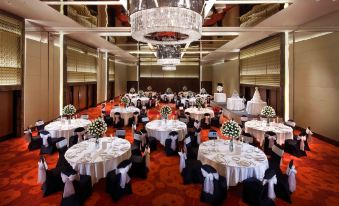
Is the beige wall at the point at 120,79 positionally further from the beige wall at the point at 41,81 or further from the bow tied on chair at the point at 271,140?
the bow tied on chair at the point at 271,140

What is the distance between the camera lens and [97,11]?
53.4 ft

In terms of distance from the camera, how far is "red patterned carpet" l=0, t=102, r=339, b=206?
438 cm

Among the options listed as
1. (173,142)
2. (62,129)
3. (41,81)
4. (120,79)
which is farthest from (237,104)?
(120,79)

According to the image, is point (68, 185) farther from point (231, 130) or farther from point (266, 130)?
point (266, 130)

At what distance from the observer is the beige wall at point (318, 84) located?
320 inches

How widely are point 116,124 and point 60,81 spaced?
420 centimetres

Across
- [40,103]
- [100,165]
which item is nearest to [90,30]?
[40,103]

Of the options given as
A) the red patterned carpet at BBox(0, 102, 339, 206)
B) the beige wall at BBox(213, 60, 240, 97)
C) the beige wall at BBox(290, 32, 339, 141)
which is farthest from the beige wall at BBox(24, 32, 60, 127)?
the beige wall at BBox(213, 60, 240, 97)

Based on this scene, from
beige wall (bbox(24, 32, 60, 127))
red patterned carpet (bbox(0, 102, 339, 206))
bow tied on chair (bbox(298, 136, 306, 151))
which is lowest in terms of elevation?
red patterned carpet (bbox(0, 102, 339, 206))

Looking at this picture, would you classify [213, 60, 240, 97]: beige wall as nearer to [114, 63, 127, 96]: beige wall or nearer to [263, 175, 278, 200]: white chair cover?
[114, 63, 127, 96]: beige wall

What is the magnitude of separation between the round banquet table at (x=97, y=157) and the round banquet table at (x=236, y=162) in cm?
176

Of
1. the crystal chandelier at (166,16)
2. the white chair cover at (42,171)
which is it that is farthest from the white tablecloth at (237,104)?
the white chair cover at (42,171)

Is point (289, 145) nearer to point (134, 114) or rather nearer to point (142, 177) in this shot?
point (142, 177)

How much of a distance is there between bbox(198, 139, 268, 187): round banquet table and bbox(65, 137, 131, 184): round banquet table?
1.76 meters
